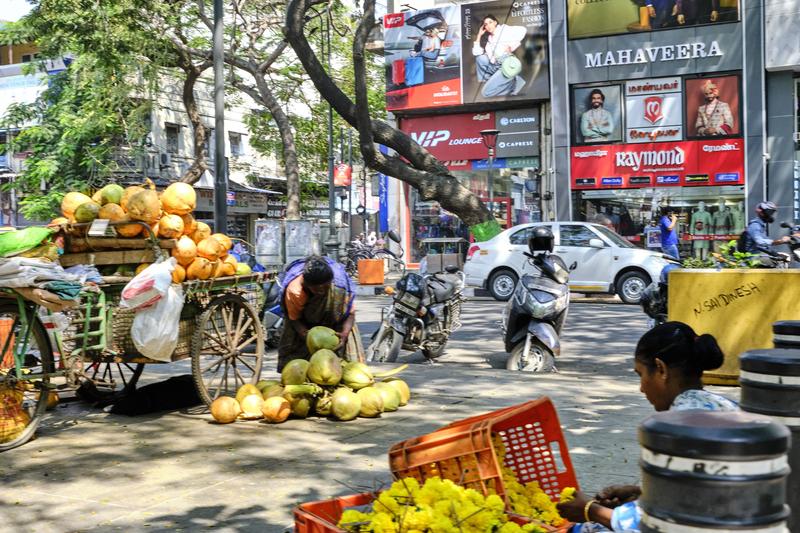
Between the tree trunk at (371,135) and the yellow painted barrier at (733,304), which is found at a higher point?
the tree trunk at (371,135)

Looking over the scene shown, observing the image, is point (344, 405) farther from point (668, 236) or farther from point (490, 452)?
point (668, 236)

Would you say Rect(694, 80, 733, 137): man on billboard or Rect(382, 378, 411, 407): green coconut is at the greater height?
Rect(694, 80, 733, 137): man on billboard

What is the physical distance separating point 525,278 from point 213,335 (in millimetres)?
3610

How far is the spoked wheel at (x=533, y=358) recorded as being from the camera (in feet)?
30.3

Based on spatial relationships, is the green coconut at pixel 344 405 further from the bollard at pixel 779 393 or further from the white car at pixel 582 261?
the white car at pixel 582 261

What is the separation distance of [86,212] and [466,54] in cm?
2173

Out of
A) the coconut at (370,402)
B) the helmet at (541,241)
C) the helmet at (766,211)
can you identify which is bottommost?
the coconut at (370,402)

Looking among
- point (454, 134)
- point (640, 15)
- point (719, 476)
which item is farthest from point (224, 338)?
point (454, 134)

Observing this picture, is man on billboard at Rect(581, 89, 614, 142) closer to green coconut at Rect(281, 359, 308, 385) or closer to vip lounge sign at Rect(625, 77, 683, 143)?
vip lounge sign at Rect(625, 77, 683, 143)

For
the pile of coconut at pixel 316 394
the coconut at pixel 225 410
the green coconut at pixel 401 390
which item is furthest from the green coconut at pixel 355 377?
the coconut at pixel 225 410

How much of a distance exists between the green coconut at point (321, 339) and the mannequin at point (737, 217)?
62.9 feet

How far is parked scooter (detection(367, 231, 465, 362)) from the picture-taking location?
389 inches

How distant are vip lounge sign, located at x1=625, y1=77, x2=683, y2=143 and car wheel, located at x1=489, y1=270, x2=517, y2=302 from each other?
893 cm

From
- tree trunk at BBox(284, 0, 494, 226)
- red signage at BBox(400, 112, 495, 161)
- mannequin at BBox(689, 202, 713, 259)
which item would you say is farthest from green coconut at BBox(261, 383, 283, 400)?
red signage at BBox(400, 112, 495, 161)
